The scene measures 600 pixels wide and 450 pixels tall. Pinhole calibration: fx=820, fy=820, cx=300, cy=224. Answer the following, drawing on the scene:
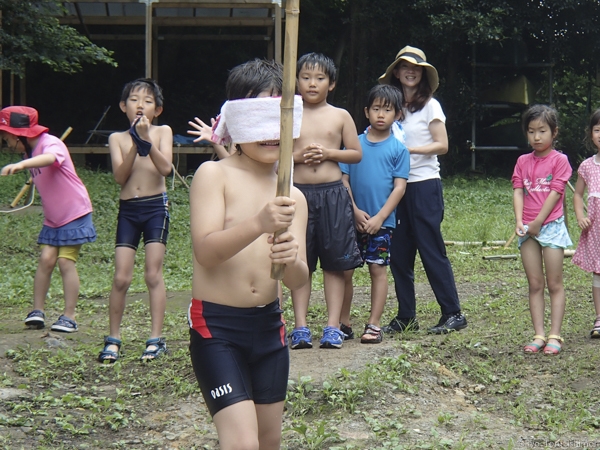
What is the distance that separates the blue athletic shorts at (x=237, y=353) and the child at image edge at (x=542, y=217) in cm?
267

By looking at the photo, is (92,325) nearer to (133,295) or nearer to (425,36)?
(133,295)

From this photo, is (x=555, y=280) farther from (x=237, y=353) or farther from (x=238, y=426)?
(x=238, y=426)

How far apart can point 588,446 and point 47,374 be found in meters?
2.96

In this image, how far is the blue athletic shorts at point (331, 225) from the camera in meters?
4.88

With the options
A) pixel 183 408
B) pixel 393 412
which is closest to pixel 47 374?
pixel 183 408

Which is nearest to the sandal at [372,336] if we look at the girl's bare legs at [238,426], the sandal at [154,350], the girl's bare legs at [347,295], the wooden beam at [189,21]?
the girl's bare legs at [347,295]

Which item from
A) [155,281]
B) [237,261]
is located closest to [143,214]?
[155,281]

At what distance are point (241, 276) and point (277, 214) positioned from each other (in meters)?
0.41

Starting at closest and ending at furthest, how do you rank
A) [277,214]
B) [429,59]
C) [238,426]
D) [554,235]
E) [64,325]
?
1. [277,214]
2. [238,426]
3. [554,235]
4. [64,325]
5. [429,59]

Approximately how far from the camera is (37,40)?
11289 millimetres

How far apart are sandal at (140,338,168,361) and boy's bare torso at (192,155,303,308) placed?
92.1 inches

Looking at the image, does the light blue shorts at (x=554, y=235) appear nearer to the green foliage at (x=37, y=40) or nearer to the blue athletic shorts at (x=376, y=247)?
the blue athletic shorts at (x=376, y=247)

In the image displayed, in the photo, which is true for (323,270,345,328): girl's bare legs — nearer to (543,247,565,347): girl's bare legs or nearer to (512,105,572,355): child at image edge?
(512,105,572,355): child at image edge

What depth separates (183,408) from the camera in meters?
4.21
